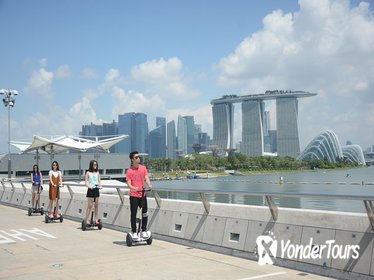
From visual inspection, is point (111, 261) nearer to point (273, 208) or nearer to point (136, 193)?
point (136, 193)

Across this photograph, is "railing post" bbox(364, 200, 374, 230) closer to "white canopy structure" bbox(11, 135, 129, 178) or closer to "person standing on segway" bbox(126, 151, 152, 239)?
"person standing on segway" bbox(126, 151, 152, 239)

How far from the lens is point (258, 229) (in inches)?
374

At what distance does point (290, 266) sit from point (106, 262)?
3.59 metres

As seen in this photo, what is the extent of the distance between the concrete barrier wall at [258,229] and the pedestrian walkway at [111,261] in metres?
0.29

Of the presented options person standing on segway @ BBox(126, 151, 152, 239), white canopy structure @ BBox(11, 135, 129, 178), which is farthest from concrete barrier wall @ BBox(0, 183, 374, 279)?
white canopy structure @ BBox(11, 135, 129, 178)

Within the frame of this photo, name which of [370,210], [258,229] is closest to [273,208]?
[258,229]

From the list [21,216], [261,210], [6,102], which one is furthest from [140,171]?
[6,102]

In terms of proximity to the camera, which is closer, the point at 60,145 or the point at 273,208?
the point at 273,208

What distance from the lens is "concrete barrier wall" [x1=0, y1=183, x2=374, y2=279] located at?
7.56m

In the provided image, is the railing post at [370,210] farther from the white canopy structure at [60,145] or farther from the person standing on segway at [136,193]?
the white canopy structure at [60,145]

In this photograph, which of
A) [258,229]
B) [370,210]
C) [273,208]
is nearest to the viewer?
[370,210]

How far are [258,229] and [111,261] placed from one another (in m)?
3.03

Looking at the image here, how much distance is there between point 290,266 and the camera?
8492mm

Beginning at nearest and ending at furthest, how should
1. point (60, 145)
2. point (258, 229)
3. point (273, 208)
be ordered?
point (273, 208) < point (258, 229) < point (60, 145)
